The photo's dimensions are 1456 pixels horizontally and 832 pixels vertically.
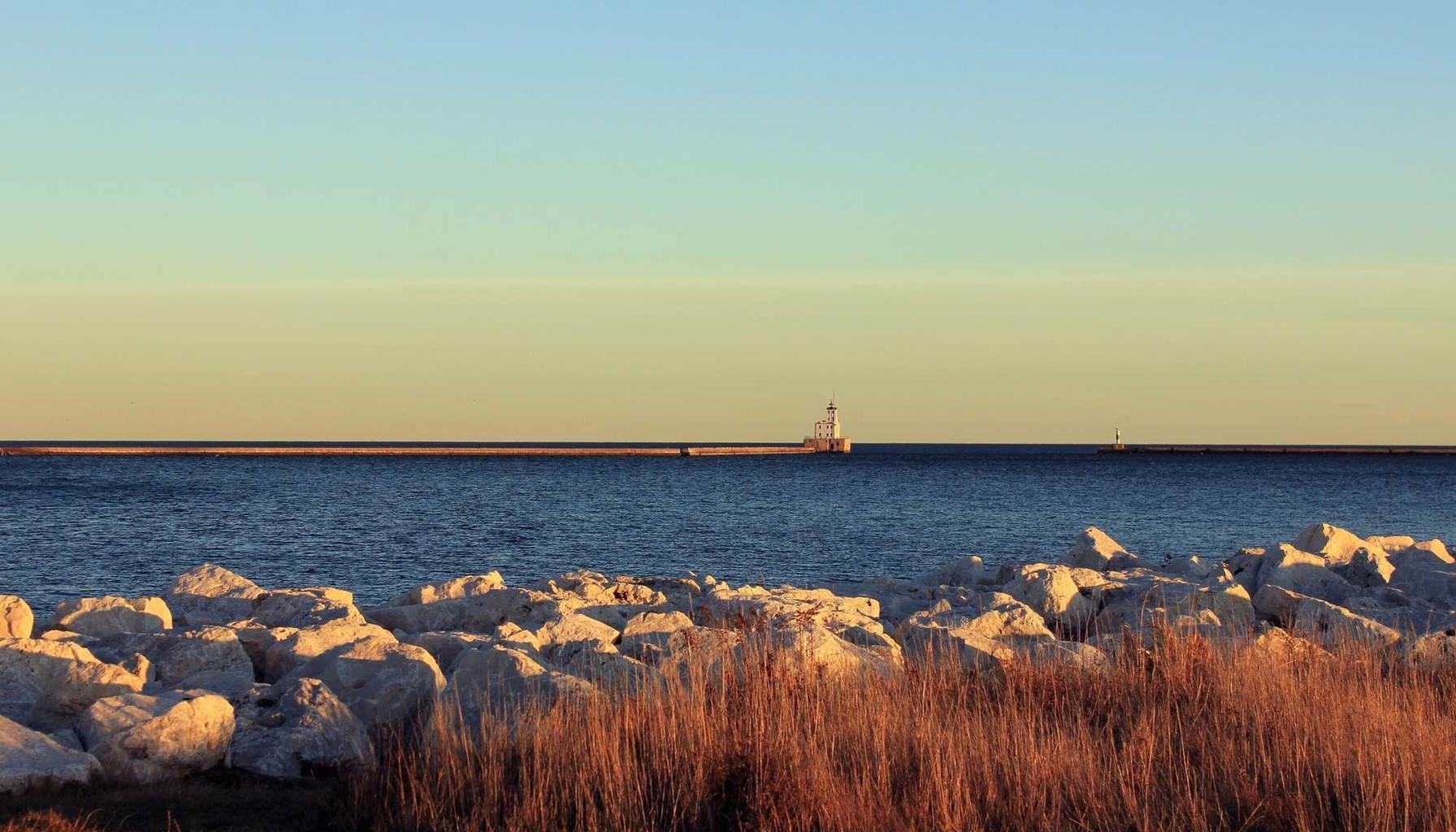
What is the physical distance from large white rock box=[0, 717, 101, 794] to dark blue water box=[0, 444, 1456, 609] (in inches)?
755

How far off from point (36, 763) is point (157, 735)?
63cm

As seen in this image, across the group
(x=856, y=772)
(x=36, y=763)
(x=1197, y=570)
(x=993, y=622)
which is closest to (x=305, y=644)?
(x=36, y=763)

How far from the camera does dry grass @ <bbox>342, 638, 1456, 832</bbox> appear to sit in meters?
6.42

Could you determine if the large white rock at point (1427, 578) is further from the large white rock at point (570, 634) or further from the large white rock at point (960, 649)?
the large white rock at point (570, 634)

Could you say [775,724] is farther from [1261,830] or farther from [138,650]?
[138,650]

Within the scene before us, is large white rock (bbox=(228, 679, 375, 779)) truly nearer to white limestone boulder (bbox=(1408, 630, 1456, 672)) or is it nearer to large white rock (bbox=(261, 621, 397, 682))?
large white rock (bbox=(261, 621, 397, 682))

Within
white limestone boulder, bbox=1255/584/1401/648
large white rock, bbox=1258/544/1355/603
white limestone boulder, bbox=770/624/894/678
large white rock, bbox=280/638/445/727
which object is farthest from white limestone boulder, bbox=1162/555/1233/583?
large white rock, bbox=280/638/445/727

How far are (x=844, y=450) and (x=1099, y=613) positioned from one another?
142384mm

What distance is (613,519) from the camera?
4912 cm

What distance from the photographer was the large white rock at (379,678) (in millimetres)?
8719

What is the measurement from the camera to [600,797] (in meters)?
6.66

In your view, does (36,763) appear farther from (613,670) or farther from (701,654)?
(701,654)

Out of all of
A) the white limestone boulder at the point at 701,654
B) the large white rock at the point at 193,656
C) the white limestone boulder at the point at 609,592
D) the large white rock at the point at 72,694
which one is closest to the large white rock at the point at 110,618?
the large white rock at the point at 193,656

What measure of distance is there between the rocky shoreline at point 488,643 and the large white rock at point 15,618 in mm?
24
